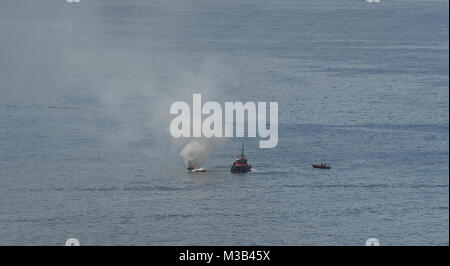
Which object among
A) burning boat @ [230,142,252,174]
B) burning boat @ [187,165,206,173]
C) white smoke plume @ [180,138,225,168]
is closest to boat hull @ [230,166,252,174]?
burning boat @ [230,142,252,174]

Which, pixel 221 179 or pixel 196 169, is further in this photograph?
pixel 196 169

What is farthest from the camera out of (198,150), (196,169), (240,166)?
(198,150)

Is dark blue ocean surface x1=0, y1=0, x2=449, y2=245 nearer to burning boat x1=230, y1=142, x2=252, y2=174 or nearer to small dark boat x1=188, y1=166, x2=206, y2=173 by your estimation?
small dark boat x1=188, y1=166, x2=206, y2=173

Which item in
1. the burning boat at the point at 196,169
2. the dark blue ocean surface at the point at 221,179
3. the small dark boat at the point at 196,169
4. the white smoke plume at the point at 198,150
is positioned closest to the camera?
the dark blue ocean surface at the point at 221,179

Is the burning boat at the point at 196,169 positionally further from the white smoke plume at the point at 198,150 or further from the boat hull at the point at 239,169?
the boat hull at the point at 239,169

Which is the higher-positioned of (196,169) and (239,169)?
(196,169)

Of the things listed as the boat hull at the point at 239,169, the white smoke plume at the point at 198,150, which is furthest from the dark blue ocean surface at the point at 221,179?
the boat hull at the point at 239,169

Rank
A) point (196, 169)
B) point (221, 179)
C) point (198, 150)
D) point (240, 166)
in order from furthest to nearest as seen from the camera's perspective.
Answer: point (198, 150)
point (196, 169)
point (240, 166)
point (221, 179)

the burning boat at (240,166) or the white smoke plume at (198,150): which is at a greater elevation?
the white smoke plume at (198,150)

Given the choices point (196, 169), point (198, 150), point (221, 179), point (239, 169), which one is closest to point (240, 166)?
point (239, 169)

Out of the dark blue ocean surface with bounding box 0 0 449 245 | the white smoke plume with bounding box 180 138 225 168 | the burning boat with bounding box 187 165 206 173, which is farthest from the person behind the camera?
the white smoke plume with bounding box 180 138 225 168

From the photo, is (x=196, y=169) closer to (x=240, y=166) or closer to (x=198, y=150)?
(x=240, y=166)

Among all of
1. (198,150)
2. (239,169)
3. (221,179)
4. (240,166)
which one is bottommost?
(221,179)
